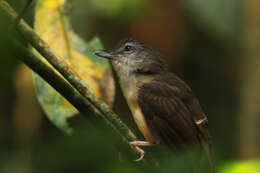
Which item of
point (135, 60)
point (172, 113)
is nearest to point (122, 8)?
point (135, 60)

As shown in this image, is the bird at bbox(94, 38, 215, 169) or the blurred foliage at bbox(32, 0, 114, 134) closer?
the blurred foliage at bbox(32, 0, 114, 134)

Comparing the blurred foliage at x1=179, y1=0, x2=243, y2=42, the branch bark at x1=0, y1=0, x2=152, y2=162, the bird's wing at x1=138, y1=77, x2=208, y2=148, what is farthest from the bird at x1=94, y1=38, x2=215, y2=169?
the branch bark at x1=0, y1=0, x2=152, y2=162

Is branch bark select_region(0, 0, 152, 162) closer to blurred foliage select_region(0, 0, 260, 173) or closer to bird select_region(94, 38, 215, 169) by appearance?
blurred foliage select_region(0, 0, 260, 173)

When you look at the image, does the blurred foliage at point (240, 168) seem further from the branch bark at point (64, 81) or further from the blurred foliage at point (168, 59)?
the branch bark at point (64, 81)

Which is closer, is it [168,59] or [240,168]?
[240,168]

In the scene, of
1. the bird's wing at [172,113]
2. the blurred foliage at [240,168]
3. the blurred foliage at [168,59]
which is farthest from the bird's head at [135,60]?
the blurred foliage at [240,168]

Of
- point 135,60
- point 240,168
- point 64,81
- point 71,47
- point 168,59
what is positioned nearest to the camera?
point 64,81

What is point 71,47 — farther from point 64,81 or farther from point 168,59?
point 168,59
